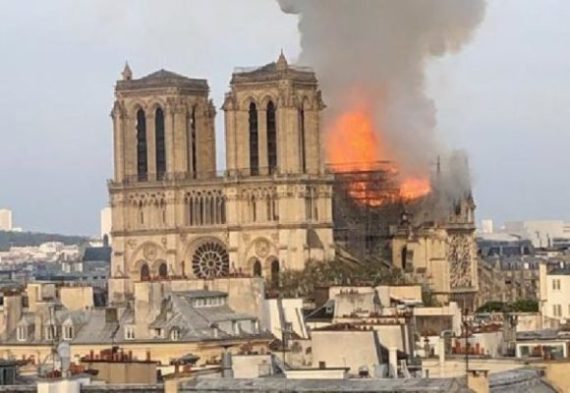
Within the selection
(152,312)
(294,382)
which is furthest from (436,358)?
(152,312)

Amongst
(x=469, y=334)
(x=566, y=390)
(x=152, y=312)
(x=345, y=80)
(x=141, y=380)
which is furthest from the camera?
(x=345, y=80)

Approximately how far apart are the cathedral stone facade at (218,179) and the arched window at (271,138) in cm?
6

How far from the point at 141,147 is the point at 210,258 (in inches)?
310

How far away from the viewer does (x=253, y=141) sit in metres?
155

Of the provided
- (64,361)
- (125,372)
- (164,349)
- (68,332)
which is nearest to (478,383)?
(125,372)

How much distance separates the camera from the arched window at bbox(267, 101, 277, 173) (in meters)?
154

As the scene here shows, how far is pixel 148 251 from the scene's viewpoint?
15675 centimetres

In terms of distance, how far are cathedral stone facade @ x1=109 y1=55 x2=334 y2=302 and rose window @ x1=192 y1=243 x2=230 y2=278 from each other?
3.1 inches

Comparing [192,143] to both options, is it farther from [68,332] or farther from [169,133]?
[68,332]

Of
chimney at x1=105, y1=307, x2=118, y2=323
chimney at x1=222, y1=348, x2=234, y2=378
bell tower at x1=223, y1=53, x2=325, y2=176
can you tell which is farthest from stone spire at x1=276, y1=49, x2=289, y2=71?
chimney at x1=222, y1=348, x2=234, y2=378

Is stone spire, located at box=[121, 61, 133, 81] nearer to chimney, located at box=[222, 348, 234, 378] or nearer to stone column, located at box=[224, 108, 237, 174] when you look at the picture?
stone column, located at box=[224, 108, 237, 174]

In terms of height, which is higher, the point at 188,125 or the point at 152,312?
the point at 188,125

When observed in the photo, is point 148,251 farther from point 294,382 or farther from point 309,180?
point 294,382

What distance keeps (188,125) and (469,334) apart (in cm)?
9063
